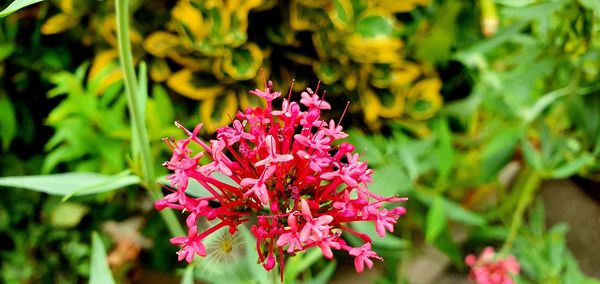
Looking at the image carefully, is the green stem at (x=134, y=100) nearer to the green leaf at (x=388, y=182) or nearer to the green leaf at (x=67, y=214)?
the green leaf at (x=388, y=182)

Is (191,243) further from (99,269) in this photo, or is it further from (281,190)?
(99,269)

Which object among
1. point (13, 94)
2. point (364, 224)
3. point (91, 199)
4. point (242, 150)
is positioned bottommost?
point (91, 199)

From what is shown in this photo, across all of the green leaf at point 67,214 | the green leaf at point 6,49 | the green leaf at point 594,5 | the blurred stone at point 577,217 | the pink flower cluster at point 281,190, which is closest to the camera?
the pink flower cluster at point 281,190

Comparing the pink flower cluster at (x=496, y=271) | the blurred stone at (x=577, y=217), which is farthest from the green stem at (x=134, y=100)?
the blurred stone at (x=577, y=217)

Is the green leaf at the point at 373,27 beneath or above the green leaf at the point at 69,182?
beneath

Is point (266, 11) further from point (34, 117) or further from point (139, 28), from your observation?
point (34, 117)

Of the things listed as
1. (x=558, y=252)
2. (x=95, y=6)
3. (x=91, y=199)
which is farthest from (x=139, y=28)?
(x=558, y=252)

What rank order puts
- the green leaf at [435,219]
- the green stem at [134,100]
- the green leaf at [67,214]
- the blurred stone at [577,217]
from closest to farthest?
1. the green stem at [134,100]
2. the green leaf at [435,219]
3. the green leaf at [67,214]
4. the blurred stone at [577,217]
